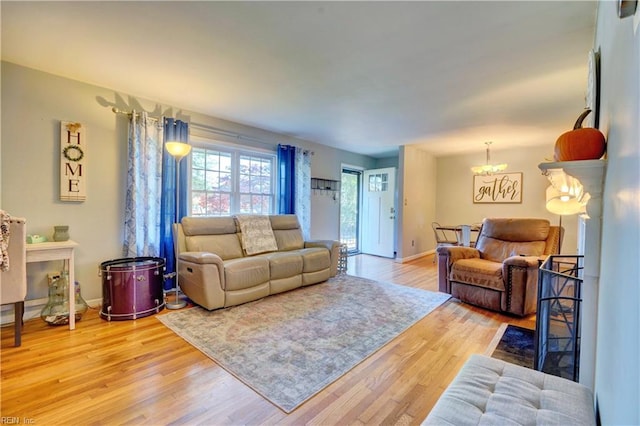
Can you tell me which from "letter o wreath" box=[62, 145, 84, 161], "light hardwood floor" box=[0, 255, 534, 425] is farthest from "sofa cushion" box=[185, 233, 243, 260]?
"letter o wreath" box=[62, 145, 84, 161]

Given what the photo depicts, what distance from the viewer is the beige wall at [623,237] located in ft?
2.10

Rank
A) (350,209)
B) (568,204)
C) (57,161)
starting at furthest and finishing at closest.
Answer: (350,209) < (57,161) < (568,204)

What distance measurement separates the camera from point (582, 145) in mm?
1249

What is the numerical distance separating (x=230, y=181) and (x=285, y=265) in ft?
5.37

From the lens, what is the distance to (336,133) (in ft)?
15.8

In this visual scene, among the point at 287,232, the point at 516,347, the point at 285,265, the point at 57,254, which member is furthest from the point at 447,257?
the point at 57,254

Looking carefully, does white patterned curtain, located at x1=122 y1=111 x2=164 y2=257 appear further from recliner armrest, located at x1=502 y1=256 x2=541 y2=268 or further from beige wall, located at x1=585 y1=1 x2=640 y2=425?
recliner armrest, located at x1=502 y1=256 x2=541 y2=268

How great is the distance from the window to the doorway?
2.17 metres

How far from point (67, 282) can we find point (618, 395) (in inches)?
150

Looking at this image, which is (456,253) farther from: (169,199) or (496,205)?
(169,199)

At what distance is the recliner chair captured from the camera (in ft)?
9.64

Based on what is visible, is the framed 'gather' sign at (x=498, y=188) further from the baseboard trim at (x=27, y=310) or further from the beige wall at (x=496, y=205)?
the baseboard trim at (x=27, y=310)

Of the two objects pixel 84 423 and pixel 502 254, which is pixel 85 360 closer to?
pixel 84 423

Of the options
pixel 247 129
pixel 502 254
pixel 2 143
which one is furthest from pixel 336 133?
pixel 2 143
